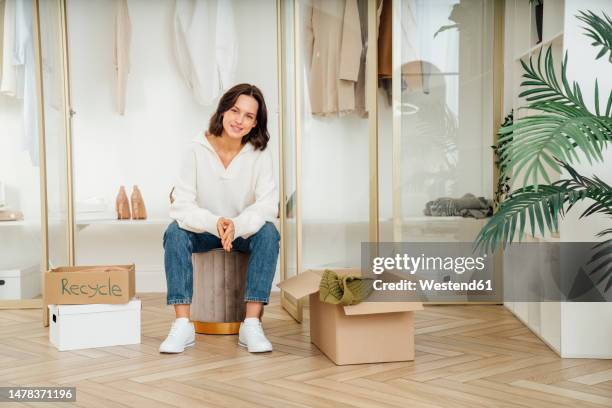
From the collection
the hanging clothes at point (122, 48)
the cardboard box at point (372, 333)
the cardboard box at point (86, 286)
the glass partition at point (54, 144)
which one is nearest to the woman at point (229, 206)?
the cardboard box at point (86, 286)

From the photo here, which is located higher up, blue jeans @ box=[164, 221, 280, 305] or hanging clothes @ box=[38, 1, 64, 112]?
hanging clothes @ box=[38, 1, 64, 112]

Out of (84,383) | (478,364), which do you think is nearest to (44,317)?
(84,383)

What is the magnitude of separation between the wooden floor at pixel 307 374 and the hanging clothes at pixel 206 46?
1760mm

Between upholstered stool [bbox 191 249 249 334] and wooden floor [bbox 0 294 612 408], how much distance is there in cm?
10

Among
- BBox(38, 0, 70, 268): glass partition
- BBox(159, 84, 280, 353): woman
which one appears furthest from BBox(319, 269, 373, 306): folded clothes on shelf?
BBox(38, 0, 70, 268): glass partition

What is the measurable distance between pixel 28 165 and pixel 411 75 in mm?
1881

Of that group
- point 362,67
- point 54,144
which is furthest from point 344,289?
point 54,144

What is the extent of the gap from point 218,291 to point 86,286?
0.53m

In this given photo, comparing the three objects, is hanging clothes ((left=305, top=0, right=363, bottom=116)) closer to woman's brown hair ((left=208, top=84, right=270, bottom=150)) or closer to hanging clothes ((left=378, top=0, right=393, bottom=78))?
hanging clothes ((left=378, top=0, right=393, bottom=78))

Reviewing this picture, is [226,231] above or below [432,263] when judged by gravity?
above

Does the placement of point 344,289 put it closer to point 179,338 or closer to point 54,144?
point 179,338

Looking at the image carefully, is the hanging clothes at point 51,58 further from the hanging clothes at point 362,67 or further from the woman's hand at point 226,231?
the hanging clothes at point 362,67

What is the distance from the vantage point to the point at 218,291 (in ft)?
10.2

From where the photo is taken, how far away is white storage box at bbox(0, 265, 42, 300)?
375 centimetres
